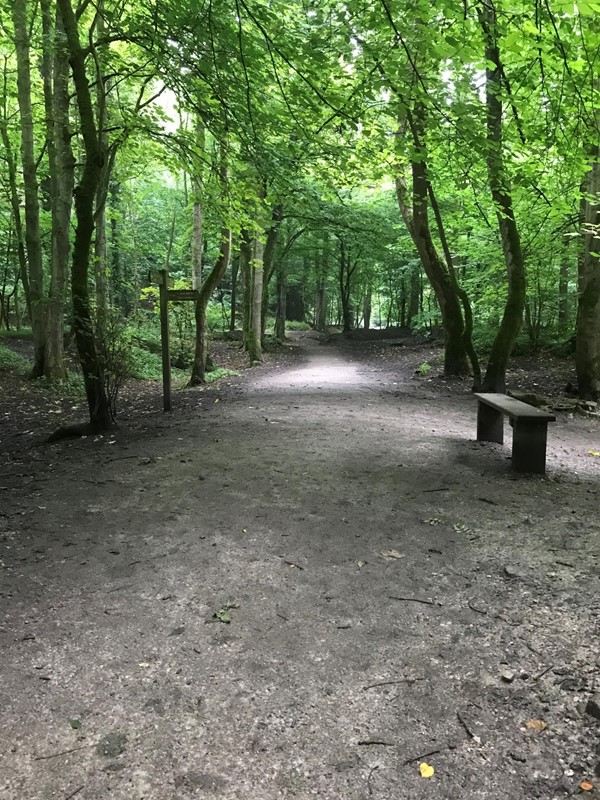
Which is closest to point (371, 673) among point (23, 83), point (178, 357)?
point (23, 83)

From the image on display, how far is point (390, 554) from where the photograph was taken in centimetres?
372

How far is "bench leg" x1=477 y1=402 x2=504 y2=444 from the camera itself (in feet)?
22.6

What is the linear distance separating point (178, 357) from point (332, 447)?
12092 millimetres

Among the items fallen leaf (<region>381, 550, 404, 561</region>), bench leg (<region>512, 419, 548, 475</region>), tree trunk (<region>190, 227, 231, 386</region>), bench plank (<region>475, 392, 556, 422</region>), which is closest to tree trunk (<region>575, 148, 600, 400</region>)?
bench plank (<region>475, 392, 556, 422</region>)

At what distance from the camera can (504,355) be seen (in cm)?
1020

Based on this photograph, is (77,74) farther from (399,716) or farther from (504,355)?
(504,355)

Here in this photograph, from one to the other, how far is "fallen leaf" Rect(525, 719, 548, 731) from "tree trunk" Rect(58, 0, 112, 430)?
6.17 metres

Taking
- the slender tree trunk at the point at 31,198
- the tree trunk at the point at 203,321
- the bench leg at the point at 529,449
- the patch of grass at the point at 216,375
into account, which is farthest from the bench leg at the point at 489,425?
the slender tree trunk at the point at 31,198

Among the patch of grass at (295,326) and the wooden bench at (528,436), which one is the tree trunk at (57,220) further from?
the patch of grass at (295,326)

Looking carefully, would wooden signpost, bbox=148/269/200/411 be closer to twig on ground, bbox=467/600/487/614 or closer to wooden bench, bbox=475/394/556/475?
wooden bench, bbox=475/394/556/475

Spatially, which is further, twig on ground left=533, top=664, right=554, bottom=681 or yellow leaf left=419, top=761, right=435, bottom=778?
twig on ground left=533, top=664, right=554, bottom=681

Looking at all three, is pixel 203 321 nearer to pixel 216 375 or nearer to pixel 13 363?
pixel 216 375

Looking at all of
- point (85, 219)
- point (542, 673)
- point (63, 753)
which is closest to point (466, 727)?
point (542, 673)

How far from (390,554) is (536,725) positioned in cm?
162
